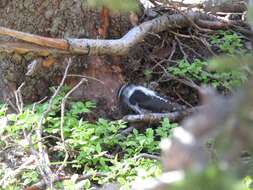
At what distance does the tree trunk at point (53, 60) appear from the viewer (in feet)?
10.6

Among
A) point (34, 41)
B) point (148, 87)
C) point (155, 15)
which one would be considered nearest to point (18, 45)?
point (34, 41)

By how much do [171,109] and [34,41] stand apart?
911mm

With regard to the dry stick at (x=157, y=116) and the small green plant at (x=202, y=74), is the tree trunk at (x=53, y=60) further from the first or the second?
the small green plant at (x=202, y=74)

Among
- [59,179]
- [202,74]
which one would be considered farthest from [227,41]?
[59,179]

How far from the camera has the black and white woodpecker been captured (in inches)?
126

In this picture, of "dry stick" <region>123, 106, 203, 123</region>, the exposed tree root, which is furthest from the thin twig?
the exposed tree root

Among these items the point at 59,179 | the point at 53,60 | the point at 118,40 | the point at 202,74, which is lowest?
the point at 59,179

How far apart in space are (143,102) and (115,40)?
0.43 m

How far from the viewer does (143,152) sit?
108 inches

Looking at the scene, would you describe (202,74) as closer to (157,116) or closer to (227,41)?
(227,41)

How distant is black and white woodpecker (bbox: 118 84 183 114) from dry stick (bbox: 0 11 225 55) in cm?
28

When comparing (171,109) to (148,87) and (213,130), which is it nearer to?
(148,87)

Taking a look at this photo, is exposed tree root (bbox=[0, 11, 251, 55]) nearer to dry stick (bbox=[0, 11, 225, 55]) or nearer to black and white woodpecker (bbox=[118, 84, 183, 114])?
dry stick (bbox=[0, 11, 225, 55])

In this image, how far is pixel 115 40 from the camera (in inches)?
128
